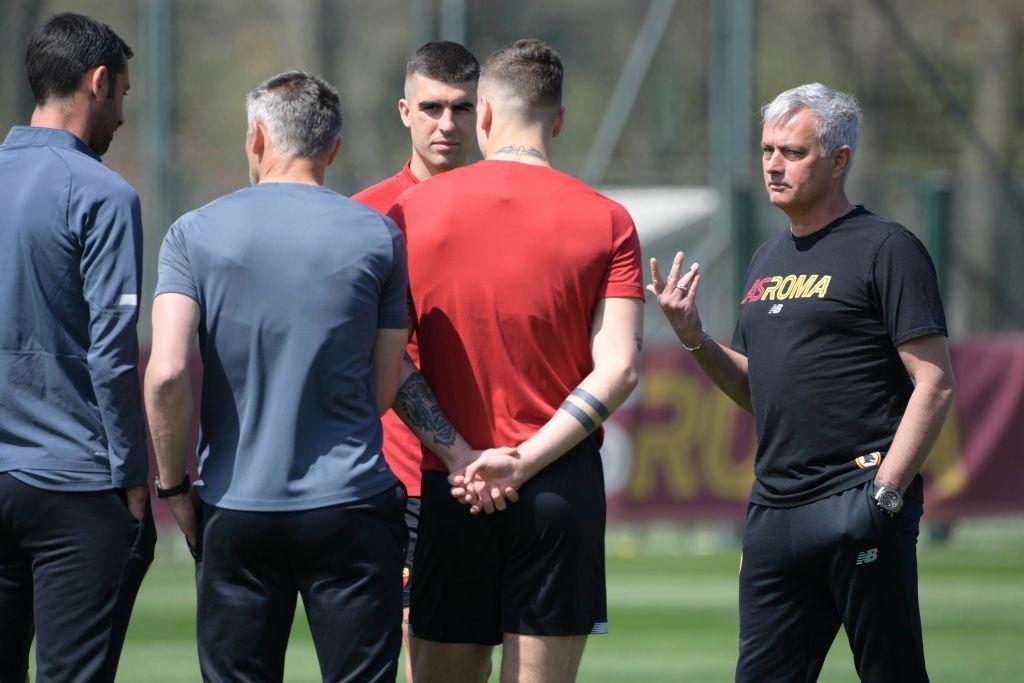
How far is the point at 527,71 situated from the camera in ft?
16.3

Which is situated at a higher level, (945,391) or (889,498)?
(945,391)

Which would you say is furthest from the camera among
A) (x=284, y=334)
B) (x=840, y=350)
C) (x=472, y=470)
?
(x=840, y=350)

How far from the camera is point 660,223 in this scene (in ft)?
49.1

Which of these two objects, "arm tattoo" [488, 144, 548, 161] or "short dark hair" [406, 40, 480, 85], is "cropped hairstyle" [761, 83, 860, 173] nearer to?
"arm tattoo" [488, 144, 548, 161]

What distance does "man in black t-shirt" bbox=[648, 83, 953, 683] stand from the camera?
17.0ft

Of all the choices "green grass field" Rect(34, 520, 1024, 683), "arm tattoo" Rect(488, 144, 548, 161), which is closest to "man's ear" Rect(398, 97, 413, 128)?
"arm tattoo" Rect(488, 144, 548, 161)

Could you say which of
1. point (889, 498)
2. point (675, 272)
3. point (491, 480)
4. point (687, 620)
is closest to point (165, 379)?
point (491, 480)

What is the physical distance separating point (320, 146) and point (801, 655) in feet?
7.39

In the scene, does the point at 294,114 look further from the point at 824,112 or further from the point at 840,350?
the point at 840,350

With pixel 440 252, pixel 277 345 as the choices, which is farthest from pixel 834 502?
pixel 277 345

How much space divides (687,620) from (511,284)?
6.59 meters

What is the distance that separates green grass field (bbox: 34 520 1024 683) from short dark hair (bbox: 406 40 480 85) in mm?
4014

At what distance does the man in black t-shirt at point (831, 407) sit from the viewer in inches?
203

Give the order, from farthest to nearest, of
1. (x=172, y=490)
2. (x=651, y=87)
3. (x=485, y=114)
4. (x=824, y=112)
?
(x=651, y=87) → (x=824, y=112) → (x=485, y=114) → (x=172, y=490)
